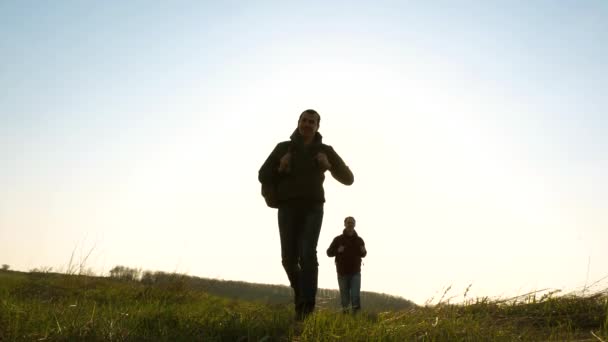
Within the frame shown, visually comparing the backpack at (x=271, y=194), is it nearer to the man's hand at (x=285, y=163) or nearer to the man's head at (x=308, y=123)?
the man's hand at (x=285, y=163)

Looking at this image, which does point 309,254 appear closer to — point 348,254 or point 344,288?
point 348,254

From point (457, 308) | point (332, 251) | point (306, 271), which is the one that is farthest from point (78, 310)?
point (332, 251)

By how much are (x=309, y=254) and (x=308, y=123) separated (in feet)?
4.30

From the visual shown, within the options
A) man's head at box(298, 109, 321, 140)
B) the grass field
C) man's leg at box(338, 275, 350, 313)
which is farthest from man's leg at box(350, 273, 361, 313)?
man's head at box(298, 109, 321, 140)

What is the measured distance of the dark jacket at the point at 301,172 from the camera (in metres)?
4.93

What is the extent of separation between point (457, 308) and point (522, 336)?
5.55 ft

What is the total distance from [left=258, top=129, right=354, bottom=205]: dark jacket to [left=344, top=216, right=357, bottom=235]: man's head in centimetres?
382

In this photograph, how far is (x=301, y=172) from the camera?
196 inches

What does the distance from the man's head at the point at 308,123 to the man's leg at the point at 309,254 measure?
76 cm

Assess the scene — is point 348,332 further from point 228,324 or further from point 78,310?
point 78,310

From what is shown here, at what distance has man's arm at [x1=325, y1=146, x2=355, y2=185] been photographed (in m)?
5.17

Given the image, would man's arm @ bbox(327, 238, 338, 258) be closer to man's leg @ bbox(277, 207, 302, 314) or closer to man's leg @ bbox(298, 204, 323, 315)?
man's leg @ bbox(277, 207, 302, 314)

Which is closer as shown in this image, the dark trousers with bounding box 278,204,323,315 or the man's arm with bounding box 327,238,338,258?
the dark trousers with bounding box 278,204,323,315

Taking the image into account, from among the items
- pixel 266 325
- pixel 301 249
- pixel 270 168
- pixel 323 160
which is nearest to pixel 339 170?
pixel 323 160
